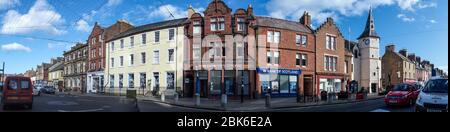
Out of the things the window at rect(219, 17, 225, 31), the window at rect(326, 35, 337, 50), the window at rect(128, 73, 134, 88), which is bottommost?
the window at rect(128, 73, 134, 88)

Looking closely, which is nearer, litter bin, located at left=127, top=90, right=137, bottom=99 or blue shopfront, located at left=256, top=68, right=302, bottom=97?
litter bin, located at left=127, top=90, right=137, bottom=99

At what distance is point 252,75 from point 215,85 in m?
1.88

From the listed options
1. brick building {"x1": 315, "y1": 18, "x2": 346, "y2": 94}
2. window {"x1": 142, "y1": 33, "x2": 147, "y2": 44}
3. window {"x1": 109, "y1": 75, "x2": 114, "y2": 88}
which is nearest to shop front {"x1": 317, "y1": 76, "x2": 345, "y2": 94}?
brick building {"x1": 315, "y1": 18, "x2": 346, "y2": 94}

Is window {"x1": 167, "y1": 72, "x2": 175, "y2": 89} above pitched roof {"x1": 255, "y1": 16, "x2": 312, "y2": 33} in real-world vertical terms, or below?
below

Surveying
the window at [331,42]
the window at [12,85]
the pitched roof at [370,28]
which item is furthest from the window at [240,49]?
the window at [12,85]

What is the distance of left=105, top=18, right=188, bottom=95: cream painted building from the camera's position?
280cm

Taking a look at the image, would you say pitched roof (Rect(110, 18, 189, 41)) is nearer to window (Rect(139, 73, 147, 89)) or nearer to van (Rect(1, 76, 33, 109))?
window (Rect(139, 73, 147, 89))

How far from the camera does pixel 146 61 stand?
9.53ft

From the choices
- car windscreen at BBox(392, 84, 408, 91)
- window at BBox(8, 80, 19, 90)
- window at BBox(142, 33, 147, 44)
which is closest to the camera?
window at BBox(142, 33, 147, 44)

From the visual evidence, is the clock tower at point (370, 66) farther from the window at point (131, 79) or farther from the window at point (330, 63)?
the window at point (131, 79)
